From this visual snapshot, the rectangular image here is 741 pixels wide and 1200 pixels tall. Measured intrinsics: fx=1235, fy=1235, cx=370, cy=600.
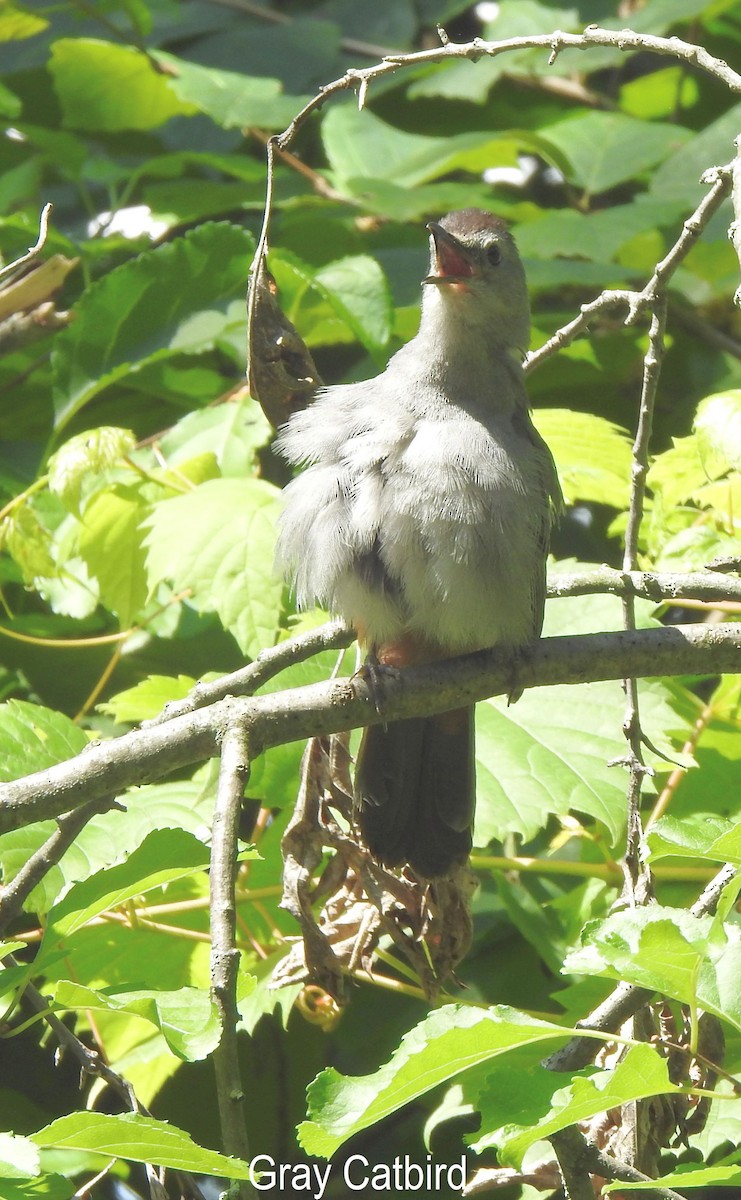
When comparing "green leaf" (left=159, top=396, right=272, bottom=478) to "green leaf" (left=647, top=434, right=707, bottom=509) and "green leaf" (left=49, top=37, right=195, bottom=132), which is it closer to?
"green leaf" (left=647, top=434, right=707, bottom=509)

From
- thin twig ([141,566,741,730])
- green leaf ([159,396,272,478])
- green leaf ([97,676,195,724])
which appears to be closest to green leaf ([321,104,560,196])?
green leaf ([159,396,272,478])

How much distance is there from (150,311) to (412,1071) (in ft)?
9.75

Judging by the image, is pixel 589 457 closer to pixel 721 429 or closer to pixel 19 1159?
pixel 721 429

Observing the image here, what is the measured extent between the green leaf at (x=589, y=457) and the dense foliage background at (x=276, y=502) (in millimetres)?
11

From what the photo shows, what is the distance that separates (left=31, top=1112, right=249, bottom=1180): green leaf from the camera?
1.59 meters

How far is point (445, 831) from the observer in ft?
10.2

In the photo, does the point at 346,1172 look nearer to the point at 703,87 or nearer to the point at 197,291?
the point at 197,291

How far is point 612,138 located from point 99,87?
6.59 feet

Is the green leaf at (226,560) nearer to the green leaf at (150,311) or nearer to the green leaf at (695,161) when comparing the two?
the green leaf at (150,311)

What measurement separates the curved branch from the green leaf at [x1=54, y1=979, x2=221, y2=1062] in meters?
0.40

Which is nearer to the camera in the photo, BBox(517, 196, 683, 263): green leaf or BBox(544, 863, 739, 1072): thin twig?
BBox(544, 863, 739, 1072): thin twig

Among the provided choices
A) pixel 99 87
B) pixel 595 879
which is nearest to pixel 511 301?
pixel 595 879

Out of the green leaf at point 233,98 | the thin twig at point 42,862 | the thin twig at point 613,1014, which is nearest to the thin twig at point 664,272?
the thin twig at point 613,1014

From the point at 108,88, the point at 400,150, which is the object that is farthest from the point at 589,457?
the point at 108,88
